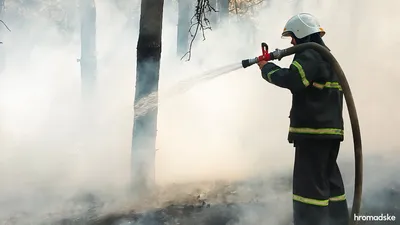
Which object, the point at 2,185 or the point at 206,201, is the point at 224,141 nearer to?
the point at 206,201

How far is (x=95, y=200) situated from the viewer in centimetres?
398

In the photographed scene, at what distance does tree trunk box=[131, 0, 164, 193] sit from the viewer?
4.05 metres

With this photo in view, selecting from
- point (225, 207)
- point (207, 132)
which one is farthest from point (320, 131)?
point (207, 132)

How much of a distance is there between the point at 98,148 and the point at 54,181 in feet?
2.16

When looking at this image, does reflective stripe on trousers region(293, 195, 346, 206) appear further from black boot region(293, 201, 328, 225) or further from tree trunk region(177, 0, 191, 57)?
tree trunk region(177, 0, 191, 57)

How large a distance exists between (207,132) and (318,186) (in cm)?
209

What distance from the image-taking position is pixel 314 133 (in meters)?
3.17

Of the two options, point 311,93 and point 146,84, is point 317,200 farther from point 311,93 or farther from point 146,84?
point 146,84

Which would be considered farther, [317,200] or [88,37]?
[88,37]

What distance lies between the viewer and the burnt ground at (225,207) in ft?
12.0

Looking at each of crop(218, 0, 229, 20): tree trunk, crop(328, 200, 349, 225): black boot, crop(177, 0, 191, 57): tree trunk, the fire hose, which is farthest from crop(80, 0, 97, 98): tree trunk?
crop(328, 200, 349, 225): black boot

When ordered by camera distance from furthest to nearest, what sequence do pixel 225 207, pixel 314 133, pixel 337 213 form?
pixel 225 207 → pixel 337 213 → pixel 314 133

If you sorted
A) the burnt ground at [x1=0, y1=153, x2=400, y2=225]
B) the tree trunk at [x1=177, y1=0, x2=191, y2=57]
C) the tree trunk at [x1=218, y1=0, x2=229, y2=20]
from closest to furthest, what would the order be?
1. the burnt ground at [x1=0, y1=153, x2=400, y2=225]
2. the tree trunk at [x1=218, y1=0, x2=229, y2=20]
3. the tree trunk at [x1=177, y1=0, x2=191, y2=57]

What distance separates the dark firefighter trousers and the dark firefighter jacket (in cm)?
9
